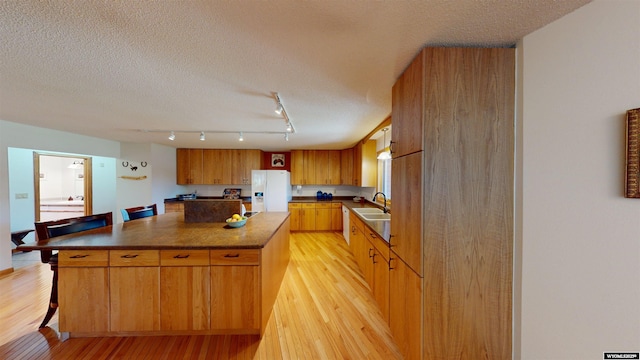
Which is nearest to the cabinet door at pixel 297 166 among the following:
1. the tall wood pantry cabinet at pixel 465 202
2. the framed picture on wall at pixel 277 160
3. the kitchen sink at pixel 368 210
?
the framed picture on wall at pixel 277 160

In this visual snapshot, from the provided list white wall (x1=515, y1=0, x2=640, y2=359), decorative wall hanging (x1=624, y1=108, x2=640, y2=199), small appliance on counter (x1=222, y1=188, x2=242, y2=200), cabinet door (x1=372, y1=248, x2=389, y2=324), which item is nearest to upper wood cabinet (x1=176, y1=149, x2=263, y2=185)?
small appliance on counter (x1=222, y1=188, x2=242, y2=200)

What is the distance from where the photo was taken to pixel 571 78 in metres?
1.22

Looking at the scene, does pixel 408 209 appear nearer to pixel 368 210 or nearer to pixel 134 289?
pixel 134 289

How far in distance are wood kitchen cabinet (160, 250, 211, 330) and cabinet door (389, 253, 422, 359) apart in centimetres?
163

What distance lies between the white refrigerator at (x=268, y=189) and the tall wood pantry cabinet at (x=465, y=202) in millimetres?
4244

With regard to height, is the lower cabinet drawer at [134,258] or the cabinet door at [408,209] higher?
the cabinet door at [408,209]

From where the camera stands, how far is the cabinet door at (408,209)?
1.39 metres

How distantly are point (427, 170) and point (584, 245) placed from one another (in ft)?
3.06

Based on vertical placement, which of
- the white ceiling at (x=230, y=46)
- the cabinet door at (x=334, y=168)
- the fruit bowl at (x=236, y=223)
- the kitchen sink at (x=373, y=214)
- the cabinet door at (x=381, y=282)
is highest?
the white ceiling at (x=230, y=46)

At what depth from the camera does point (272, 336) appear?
1.94 meters

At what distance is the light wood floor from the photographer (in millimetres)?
1746

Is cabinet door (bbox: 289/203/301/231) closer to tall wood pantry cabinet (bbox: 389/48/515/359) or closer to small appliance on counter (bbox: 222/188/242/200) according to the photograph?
small appliance on counter (bbox: 222/188/242/200)

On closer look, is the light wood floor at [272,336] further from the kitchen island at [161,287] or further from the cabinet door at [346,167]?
the cabinet door at [346,167]

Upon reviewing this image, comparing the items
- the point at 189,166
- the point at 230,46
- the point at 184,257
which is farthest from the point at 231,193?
the point at 230,46
